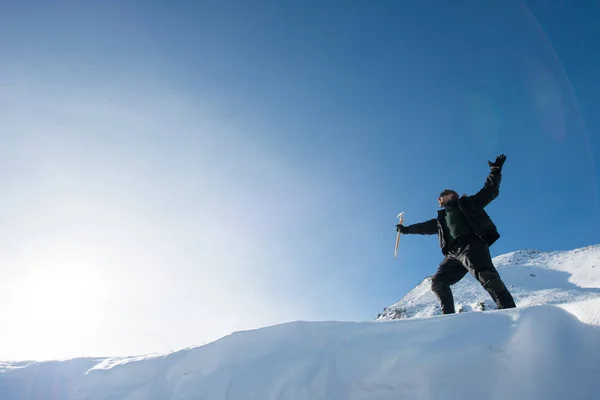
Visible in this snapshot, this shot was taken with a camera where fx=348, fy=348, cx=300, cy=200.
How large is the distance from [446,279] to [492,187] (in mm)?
1473

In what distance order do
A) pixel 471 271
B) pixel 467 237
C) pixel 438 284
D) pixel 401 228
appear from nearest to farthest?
pixel 471 271, pixel 467 237, pixel 438 284, pixel 401 228

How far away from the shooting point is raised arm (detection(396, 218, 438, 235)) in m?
6.02

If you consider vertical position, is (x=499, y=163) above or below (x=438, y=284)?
above

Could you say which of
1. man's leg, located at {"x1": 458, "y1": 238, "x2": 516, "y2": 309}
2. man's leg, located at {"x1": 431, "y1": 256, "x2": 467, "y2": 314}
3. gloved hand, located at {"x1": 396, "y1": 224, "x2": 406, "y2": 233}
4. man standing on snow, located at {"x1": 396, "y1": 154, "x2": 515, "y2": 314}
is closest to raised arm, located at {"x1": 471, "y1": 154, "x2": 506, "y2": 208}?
man standing on snow, located at {"x1": 396, "y1": 154, "x2": 515, "y2": 314}

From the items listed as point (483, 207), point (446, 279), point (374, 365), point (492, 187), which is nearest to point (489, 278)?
point (446, 279)

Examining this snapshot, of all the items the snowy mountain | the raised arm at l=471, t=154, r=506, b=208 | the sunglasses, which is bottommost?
the raised arm at l=471, t=154, r=506, b=208

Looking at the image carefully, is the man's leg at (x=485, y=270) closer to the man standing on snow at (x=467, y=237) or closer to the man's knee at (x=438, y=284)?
the man standing on snow at (x=467, y=237)

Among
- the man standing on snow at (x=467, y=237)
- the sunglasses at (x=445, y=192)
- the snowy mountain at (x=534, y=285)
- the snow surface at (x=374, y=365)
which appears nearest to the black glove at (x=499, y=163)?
the man standing on snow at (x=467, y=237)

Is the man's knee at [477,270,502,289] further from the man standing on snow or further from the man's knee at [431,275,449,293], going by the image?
the man's knee at [431,275,449,293]

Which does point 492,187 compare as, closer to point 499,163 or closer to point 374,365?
point 499,163

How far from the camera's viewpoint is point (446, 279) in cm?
514

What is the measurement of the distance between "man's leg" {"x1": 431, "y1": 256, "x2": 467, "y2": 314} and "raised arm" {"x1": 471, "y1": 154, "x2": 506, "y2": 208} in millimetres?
929

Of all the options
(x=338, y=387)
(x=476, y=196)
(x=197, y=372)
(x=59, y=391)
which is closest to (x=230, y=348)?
(x=197, y=372)

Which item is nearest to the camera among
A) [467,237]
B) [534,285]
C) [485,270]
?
[485,270]
